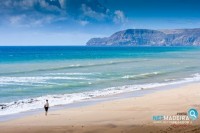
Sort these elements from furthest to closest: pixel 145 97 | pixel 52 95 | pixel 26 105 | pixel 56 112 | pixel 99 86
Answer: pixel 99 86 → pixel 52 95 → pixel 145 97 → pixel 26 105 → pixel 56 112

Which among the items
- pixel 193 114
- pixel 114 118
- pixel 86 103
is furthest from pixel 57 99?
pixel 193 114

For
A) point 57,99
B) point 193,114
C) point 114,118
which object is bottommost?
point 57,99

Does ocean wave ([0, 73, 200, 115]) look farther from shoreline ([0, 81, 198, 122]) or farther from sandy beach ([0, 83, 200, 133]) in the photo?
sandy beach ([0, 83, 200, 133])

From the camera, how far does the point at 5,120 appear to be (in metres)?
22.2

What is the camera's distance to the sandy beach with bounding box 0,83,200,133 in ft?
62.3

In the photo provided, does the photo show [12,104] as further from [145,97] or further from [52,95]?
[145,97]

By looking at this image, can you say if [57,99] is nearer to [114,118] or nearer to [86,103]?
[86,103]

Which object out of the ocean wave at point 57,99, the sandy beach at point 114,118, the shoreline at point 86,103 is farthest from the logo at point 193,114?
Answer: the ocean wave at point 57,99

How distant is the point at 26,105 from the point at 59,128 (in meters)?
9.02

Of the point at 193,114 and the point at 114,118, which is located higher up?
the point at 193,114

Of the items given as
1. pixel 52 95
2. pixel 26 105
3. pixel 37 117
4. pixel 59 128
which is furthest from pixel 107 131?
pixel 52 95

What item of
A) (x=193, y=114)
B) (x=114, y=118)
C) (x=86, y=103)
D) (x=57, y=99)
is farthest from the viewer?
(x=57, y=99)

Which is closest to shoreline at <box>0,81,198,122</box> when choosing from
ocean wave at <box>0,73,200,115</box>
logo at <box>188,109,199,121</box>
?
ocean wave at <box>0,73,200,115</box>

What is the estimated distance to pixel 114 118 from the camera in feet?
72.2
